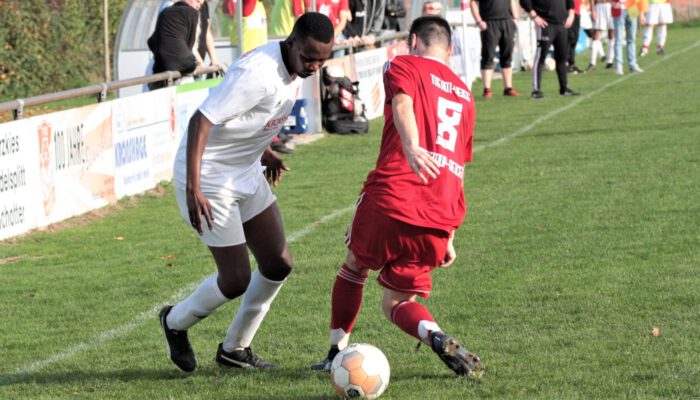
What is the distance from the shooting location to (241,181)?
580 cm

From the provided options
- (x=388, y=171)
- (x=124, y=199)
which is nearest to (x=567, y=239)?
(x=388, y=171)

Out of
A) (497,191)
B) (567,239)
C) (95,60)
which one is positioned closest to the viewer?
(567,239)

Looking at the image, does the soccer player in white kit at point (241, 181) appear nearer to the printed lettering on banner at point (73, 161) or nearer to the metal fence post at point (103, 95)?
the printed lettering on banner at point (73, 161)

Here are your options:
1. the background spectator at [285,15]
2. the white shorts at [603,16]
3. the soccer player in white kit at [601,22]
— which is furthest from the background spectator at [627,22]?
the background spectator at [285,15]

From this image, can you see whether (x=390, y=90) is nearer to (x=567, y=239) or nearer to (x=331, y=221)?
(x=567, y=239)

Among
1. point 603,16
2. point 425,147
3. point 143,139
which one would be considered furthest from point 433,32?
point 603,16

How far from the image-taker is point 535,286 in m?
7.67

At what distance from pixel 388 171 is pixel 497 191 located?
6521 mm

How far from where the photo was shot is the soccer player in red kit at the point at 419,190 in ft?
17.5

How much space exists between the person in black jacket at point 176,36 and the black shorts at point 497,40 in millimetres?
8278

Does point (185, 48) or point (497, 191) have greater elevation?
point (185, 48)

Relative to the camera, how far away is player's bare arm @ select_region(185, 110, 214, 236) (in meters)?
5.29

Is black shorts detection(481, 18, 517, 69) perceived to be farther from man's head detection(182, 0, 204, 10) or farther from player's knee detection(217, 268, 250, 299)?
player's knee detection(217, 268, 250, 299)

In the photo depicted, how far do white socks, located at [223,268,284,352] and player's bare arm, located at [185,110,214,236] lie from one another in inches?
30.2
